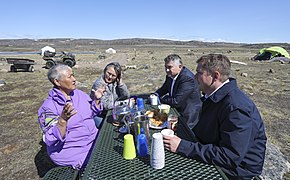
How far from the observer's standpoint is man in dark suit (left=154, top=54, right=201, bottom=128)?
384cm

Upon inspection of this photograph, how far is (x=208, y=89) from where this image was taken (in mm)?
2221

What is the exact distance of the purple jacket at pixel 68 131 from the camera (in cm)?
244

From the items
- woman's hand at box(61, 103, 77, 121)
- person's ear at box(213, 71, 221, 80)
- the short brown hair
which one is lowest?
woman's hand at box(61, 103, 77, 121)

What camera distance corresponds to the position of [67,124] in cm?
274

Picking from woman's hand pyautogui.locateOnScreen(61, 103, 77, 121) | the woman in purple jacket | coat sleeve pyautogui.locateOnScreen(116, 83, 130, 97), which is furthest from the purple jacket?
coat sleeve pyautogui.locateOnScreen(116, 83, 130, 97)

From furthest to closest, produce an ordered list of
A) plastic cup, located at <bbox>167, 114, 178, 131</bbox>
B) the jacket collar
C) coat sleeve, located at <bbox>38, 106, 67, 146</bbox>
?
plastic cup, located at <bbox>167, 114, 178, 131</bbox> → coat sleeve, located at <bbox>38, 106, 67, 146</bbox> → the jacket collar

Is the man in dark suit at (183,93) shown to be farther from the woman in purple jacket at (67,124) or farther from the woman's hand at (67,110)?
the woman's hand at (67,110)

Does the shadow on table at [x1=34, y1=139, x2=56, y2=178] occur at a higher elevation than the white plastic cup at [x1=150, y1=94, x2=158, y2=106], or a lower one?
lower

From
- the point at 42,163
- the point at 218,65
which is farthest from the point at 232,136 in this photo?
the point at 42,163

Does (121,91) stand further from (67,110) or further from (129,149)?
(129,149)

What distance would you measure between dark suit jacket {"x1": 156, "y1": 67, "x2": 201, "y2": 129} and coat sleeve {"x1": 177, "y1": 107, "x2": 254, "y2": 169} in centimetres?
190

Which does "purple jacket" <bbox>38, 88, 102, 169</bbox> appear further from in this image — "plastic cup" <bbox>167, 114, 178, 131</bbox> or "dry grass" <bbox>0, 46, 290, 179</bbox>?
"dry grass" <bbox>0, 46, 290, 179</bbox>

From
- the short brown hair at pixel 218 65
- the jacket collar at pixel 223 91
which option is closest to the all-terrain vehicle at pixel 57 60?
the short brown hair at pixel 218 65

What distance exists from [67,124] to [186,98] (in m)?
2.17
